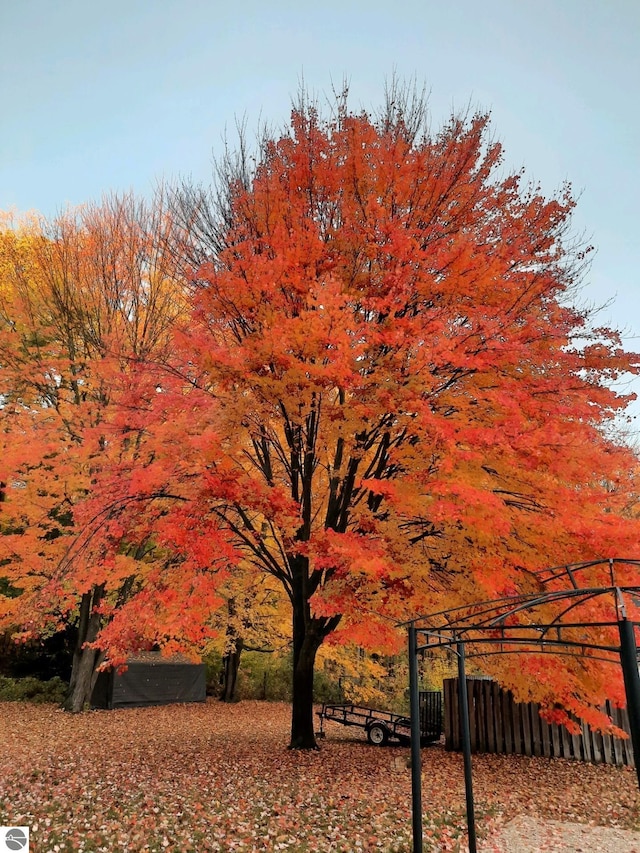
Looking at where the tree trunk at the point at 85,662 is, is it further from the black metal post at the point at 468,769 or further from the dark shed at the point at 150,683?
the black metal post at the point at 468,769

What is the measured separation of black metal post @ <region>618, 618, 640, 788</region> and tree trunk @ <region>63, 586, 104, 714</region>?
14.9m

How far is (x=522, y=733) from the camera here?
Answer: 1170cm

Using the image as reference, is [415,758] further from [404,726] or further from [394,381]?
[404,726]

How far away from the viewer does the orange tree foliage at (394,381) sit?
7.17m

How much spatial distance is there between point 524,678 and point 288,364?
5848 millimetres

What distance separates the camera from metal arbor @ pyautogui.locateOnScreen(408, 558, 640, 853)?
4.18m

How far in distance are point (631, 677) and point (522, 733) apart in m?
9.71

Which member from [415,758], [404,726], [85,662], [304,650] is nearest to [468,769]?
[415,758]

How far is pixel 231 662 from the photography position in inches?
853

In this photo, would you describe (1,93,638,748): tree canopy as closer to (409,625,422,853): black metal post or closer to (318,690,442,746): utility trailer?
(409,625,422,853): black metal post

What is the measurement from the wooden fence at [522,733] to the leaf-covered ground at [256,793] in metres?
0.59

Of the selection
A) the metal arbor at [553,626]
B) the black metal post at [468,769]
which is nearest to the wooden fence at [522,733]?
the metal arbor at [553,626]

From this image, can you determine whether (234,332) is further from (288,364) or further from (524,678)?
(524,678)

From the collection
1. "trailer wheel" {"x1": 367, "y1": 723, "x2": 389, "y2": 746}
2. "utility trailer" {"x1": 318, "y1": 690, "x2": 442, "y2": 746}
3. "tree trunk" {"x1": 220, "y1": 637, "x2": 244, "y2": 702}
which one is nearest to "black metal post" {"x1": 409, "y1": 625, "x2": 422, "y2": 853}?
"utility trailer" {"x1": 318, "y1": 690, "x2": 442, "y2": 746}
